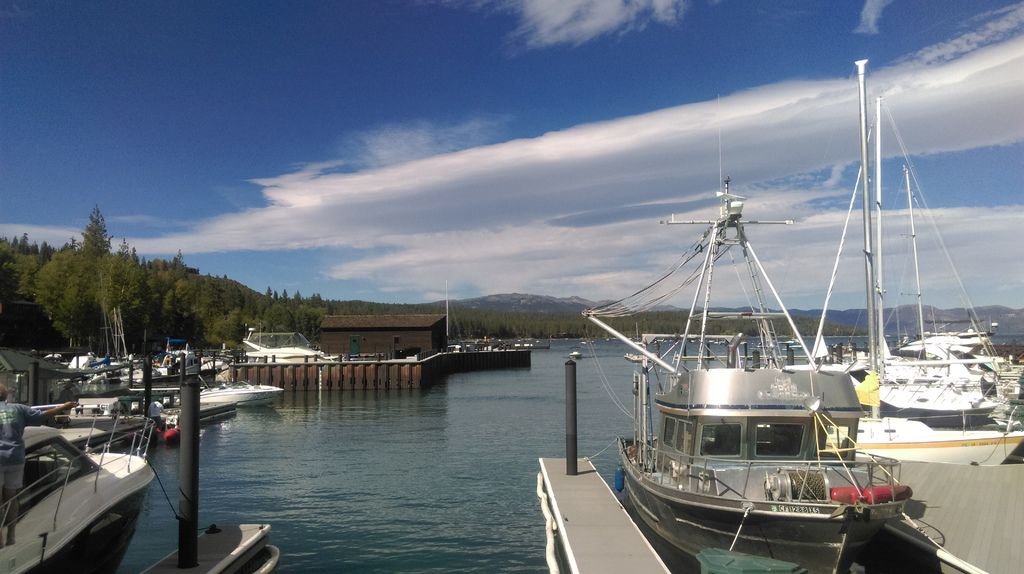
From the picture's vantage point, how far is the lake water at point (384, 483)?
1673cm

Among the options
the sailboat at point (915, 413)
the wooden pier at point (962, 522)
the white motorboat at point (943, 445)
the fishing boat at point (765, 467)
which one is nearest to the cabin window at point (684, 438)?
the fishing boat at point (765, 467)

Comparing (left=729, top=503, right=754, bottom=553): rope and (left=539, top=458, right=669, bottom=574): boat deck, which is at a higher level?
(left=729, top=503, right=754, bottom=553): rope

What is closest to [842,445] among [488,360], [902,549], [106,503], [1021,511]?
[902,549]

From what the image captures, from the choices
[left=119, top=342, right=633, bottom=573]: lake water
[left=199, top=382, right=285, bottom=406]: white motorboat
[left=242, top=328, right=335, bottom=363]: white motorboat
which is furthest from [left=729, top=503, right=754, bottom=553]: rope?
[left=242, top=328, right=335, bottom=363]: white motorboat

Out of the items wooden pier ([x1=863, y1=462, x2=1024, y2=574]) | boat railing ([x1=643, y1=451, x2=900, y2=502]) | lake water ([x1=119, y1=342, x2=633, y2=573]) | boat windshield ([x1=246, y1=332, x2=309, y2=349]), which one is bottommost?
lake water ([x1=119, y1=342, x2=633, y2=573])

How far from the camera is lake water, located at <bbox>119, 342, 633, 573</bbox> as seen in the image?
1673 cm

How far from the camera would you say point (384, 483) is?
80.1 feet

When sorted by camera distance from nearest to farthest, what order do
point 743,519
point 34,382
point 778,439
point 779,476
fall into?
point 743,519
point 779,476
point 778,439
point 34,382

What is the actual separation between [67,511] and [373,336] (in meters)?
73.2

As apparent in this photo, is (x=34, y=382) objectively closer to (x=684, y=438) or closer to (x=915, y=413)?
(x=684, y=438)

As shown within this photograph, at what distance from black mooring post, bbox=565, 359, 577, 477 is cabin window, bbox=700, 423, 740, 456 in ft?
15.6

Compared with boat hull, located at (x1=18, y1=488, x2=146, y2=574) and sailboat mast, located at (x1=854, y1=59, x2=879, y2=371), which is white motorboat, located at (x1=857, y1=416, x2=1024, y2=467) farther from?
boat hull, located at (x1=18, y1=488, x2=146, y2=574)

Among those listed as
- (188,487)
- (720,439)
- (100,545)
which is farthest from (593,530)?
(100,545)

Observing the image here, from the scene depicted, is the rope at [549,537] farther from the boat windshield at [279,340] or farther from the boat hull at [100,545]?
the boat windshield at [279,340]
